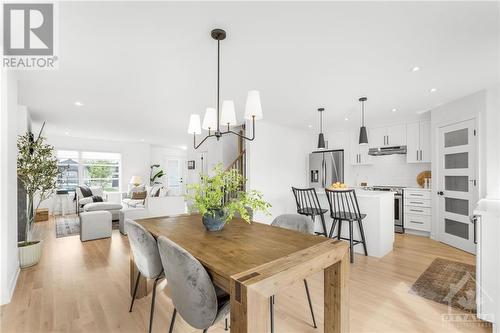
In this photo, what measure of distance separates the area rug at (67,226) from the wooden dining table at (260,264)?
154 inches

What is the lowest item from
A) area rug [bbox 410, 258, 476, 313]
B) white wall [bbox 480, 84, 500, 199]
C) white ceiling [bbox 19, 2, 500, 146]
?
area rug [bbox 410, 258, 476, 313]

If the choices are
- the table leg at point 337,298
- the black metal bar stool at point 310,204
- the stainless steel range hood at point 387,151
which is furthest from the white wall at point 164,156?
the table leg at point 337,298

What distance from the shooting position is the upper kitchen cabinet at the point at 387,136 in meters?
4.97

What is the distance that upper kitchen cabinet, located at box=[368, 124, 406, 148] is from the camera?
497 cm

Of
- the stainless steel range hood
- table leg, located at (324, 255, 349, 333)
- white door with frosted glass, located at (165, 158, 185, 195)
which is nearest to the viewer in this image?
table leg, located at (324, 255, 349, 333)

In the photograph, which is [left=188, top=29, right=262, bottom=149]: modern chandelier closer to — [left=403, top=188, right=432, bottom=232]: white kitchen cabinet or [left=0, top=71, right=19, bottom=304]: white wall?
[left=0, top=71, right=19, bottom=304]: white wall

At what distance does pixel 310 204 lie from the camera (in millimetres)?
3641

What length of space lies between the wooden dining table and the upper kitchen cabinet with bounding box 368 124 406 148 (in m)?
4.51

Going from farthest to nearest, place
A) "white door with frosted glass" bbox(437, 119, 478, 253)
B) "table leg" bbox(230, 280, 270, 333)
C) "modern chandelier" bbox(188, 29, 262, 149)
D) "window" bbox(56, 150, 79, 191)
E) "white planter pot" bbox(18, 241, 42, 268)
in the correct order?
"window" bbox(56, 150, 79, 191) < "white door with frosted glass" bbox(437, 119, 478, 253) < "white planter pot" bbox(18, 241, 42, 268) < "modern chandelier" bbox(188, 29, 262, 149) < "table leg" bbox(230, 280, 270, 333)

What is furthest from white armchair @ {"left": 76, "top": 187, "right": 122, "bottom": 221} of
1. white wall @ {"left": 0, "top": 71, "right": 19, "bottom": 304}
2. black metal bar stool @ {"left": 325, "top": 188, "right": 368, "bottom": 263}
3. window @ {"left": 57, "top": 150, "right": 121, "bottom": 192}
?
black metal bar stool @ {"left": 325, "top": 188, "right": 368, "bottom": 263}

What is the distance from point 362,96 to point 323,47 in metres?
1.71

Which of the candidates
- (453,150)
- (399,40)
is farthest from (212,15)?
(453,150)

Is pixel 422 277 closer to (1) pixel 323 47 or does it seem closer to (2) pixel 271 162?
(1) pixel 323 47

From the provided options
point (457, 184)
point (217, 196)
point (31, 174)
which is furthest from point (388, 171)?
point (31, 174)
